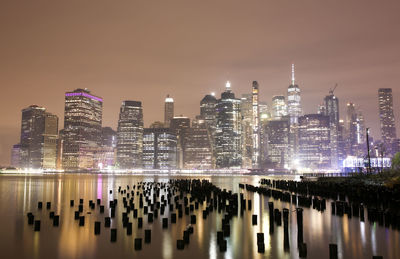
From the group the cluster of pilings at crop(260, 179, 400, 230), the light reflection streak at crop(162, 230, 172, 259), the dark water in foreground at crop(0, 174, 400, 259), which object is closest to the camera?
the light reflection streak at crop(162, 230, 172, 259)

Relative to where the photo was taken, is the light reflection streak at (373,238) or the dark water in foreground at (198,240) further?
the light reflection streak at (373,238)

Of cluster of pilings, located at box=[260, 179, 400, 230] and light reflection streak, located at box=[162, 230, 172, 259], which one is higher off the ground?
cluster of pilings, located at box=[260, 179, 400, 230]

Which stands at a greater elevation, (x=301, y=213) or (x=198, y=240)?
(x=301, y=213)

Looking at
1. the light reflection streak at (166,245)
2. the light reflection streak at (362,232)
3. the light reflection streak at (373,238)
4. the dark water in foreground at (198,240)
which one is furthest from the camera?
the light reflection streak at (362,232)

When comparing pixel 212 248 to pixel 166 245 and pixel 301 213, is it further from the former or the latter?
pixel 301 213

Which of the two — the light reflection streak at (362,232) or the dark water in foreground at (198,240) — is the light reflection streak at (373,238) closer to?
the dark water in foreground at (198,240)

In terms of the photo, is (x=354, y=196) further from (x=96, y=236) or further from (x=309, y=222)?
(x=96, y=236)

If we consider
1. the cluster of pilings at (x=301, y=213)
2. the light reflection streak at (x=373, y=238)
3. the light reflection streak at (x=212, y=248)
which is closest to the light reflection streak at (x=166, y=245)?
the light reflection streak at (x=212, y=248)

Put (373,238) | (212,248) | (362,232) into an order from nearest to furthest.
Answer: (212,248) < (373,238) < (362,232)

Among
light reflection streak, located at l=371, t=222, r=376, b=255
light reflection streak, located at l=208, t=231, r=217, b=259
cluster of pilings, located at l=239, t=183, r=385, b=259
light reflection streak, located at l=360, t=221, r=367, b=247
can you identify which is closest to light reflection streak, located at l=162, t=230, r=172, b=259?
light reflection streak, located at l=208, t=231, r=217, b=259

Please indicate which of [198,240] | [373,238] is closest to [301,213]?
[373,238]

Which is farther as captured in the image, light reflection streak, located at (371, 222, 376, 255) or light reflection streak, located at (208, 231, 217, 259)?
light reflection streak, located at (371, 222, 376, 255)

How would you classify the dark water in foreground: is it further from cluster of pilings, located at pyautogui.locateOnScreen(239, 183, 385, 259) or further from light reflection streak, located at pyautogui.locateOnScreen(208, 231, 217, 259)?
cluster of pilings, located at pyautogui.locateOnScreen(239, 183, 385, 259)

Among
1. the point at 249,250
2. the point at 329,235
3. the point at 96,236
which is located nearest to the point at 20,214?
the point at 96,236
